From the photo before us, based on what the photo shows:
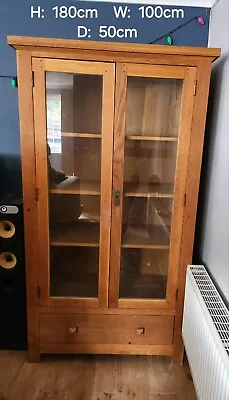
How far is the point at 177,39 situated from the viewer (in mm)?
1859

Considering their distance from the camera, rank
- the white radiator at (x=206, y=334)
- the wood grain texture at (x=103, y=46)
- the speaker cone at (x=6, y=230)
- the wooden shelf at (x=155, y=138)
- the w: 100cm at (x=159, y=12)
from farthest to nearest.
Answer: the w: 100cm at (x=159, y=12)
the speaker cone at (x=6, y=230)
the wooden shelf at (x=155, y=138)
the wood grain texture at (x=103, y=46)
the white radiator at (x=206, y=334)

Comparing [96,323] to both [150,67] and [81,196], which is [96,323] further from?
[150,67]

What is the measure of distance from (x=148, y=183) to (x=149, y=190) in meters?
0.04

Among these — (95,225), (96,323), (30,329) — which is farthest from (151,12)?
(30,329)

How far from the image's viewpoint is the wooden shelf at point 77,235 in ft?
5.59

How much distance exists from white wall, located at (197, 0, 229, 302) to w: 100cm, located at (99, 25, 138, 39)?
46cm

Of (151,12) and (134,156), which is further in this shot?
(151,12)

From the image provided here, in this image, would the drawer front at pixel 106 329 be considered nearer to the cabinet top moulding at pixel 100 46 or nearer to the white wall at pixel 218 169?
the white wall at pixel 218 169

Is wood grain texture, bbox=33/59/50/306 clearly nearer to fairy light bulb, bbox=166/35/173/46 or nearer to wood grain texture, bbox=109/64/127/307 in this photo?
wood grain texture, bbox=109/64/127/307

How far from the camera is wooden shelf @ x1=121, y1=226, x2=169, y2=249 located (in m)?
1.72

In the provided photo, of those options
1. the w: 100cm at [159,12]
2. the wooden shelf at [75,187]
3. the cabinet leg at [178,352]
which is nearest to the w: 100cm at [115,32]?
the w: 100cm at [159,12]

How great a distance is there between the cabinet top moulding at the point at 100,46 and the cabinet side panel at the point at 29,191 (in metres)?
0.05

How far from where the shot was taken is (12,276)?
1752 millimetres

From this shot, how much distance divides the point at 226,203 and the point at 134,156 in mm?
522
